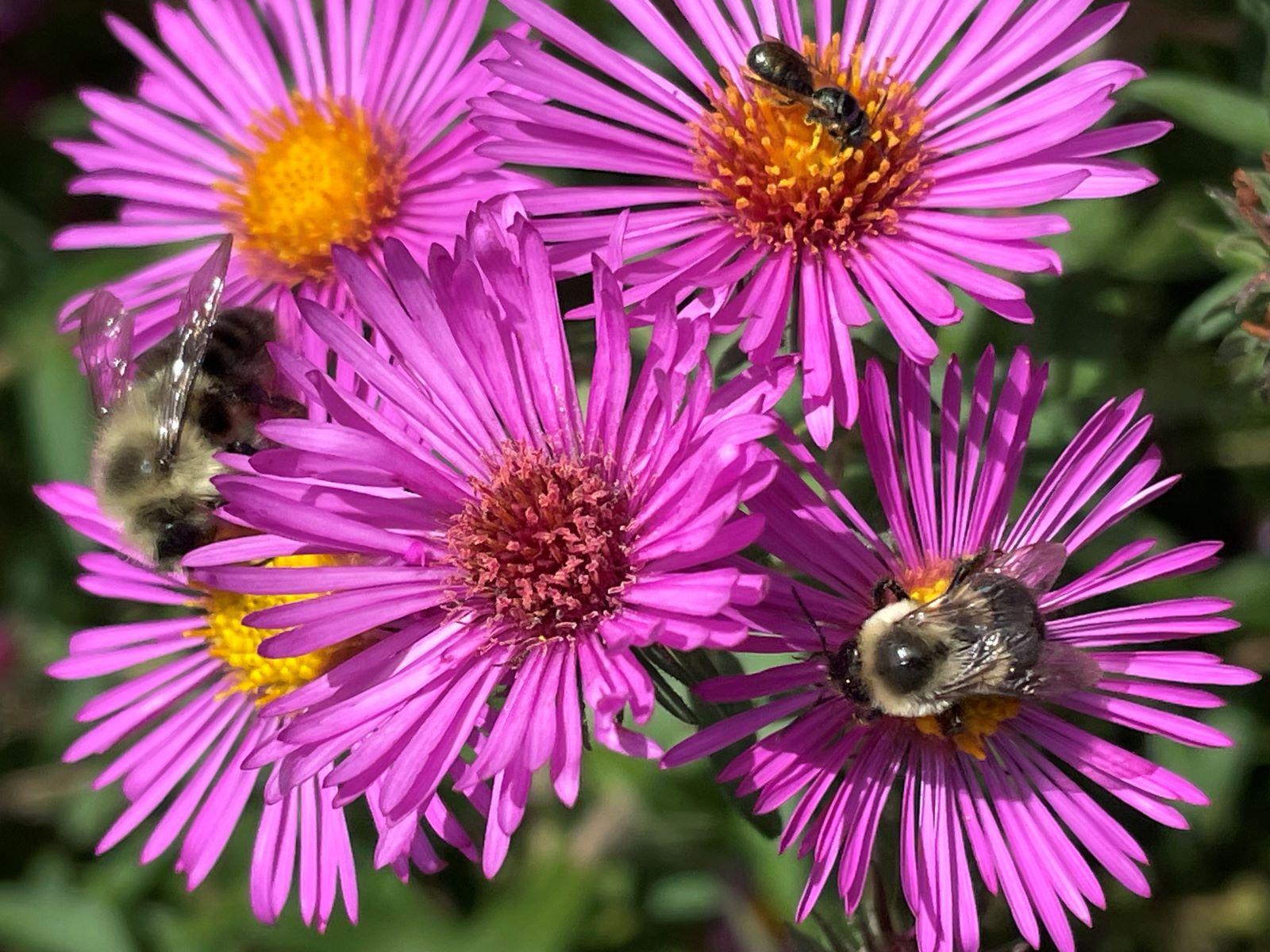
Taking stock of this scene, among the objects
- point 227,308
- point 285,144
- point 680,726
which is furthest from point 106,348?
point 680,726

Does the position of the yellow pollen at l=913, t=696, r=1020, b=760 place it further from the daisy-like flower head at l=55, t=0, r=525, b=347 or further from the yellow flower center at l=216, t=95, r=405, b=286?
the yellow flower center at l=216, t=95, r=405, b=286

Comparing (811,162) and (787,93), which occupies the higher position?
(787,93)

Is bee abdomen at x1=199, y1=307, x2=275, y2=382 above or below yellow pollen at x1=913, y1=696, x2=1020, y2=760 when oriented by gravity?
above

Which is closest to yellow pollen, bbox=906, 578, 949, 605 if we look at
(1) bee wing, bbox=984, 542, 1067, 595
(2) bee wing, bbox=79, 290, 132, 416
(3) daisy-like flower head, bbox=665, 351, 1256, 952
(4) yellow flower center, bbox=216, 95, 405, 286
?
(3) daisy-like flower head, bbox=665, 351, 1256, 952

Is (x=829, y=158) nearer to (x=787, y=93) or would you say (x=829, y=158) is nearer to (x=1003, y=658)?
(x=787, y=93)

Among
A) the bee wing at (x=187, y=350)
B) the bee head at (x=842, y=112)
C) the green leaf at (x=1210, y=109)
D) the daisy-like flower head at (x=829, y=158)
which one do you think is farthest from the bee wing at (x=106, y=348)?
the green leaf at (x=1210, y=109)
